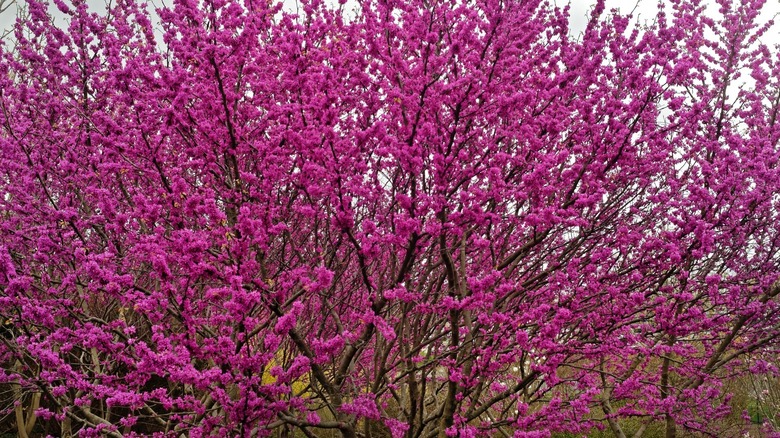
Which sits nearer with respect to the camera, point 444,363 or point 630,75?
point 444,363

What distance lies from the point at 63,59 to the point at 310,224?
3.76 metres

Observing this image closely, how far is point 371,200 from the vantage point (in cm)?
640

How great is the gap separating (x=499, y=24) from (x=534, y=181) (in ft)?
5.88

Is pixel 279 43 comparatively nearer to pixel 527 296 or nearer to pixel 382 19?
pixel 382 19

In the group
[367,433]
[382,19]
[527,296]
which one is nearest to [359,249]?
[367,433]

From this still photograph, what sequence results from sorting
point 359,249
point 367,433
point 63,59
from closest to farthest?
point 359,249 < point 367,433 < point 63,59

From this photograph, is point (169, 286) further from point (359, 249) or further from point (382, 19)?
point (382, 19)

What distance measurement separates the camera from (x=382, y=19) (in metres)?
5.87

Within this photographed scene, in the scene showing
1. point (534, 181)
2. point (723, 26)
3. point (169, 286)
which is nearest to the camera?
point (169, 286)

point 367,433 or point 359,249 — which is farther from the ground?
point 359,249

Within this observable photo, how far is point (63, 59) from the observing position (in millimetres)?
6805

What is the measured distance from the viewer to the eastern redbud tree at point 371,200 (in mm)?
4520

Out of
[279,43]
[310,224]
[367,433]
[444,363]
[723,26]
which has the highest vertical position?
[723,26]

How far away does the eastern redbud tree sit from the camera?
4520mm
